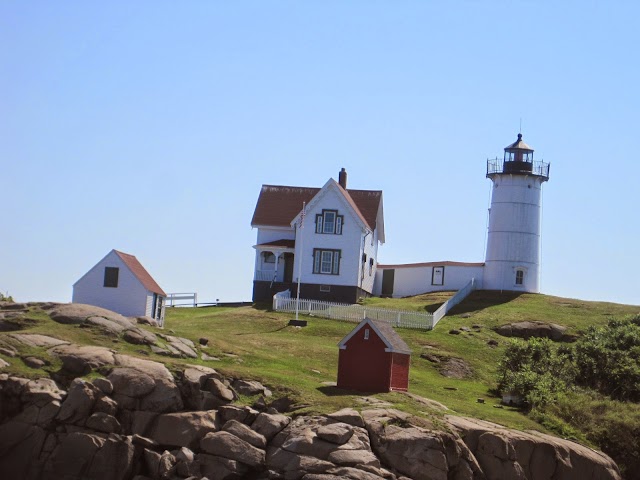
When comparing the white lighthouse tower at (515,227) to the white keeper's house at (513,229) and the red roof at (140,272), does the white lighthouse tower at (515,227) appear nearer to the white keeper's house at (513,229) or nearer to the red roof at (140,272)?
the white keeper's house at (513,229)

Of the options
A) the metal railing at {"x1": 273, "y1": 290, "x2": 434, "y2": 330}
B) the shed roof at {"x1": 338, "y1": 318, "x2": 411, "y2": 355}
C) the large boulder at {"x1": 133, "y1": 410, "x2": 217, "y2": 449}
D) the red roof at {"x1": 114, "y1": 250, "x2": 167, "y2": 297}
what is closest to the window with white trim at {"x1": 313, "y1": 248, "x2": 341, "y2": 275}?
the metal railing at {"x1": 273, "y1": 290, "x2": 434, "y2": 330}

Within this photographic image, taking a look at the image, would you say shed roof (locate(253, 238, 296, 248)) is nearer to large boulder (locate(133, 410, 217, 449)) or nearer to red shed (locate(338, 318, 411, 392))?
red shed (locate(338, 318, 411, 392))

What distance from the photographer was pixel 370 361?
4459 centimetres

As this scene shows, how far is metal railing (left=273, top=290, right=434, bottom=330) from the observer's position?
63.2 metres

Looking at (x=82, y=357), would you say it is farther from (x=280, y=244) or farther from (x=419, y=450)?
(x=280, y=244)

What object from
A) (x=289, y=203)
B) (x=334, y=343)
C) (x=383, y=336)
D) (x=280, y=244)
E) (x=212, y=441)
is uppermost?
(x=289, y=203)

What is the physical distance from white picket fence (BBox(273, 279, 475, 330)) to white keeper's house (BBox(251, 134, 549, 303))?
3.70 m

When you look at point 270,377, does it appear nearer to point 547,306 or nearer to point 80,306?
point 80,306

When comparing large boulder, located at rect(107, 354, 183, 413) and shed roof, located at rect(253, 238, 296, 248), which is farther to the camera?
shed roof, located at rect(253, 238, 296, 248)

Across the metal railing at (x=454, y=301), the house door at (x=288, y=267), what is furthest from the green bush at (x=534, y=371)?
the house door at (x=288, y=267)

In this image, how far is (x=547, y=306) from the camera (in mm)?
71438

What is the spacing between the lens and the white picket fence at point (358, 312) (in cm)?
6322

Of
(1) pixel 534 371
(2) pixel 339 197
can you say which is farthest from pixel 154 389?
(2) pixel 339 197

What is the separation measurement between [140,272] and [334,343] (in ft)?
33.9
